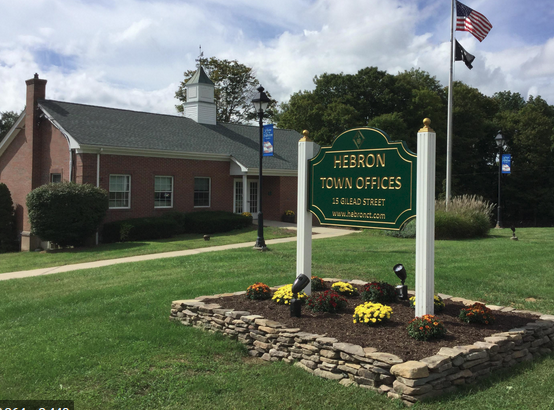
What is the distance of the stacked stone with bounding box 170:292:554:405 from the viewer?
4562 mm

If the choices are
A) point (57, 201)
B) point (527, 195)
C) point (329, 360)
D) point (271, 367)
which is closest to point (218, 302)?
point (271, 367)

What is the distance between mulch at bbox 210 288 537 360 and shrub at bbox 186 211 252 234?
13.8 meters

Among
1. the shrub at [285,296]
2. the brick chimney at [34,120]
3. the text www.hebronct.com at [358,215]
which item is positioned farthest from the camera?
the brick chimney at [34,120]

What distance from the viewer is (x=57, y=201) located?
1744 cm

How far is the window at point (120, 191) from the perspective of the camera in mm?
20403

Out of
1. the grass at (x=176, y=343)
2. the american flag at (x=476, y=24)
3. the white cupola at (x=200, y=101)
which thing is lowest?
the grass at (x=176, y=343)

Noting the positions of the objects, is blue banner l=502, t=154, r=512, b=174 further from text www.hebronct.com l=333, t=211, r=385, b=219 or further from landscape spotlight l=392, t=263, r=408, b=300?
text www.hebronct.com l=333, t=211, r=385, b=219

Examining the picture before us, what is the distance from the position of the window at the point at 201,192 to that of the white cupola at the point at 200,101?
5.42 meters

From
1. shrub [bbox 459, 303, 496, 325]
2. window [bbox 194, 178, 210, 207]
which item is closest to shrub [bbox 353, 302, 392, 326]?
shrub [bbox 459, 303, 496, 325]

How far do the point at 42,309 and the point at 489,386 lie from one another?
270 inches

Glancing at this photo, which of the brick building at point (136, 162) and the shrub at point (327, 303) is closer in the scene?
the shrub at point (327, 303)

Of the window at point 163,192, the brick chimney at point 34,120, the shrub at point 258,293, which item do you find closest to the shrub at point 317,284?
the shrub at point 258,293

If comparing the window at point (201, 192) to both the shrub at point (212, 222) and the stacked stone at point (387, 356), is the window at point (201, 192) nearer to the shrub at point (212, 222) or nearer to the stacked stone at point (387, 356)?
the shrub at point (212, 222)

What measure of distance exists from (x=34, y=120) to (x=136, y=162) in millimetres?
5469
